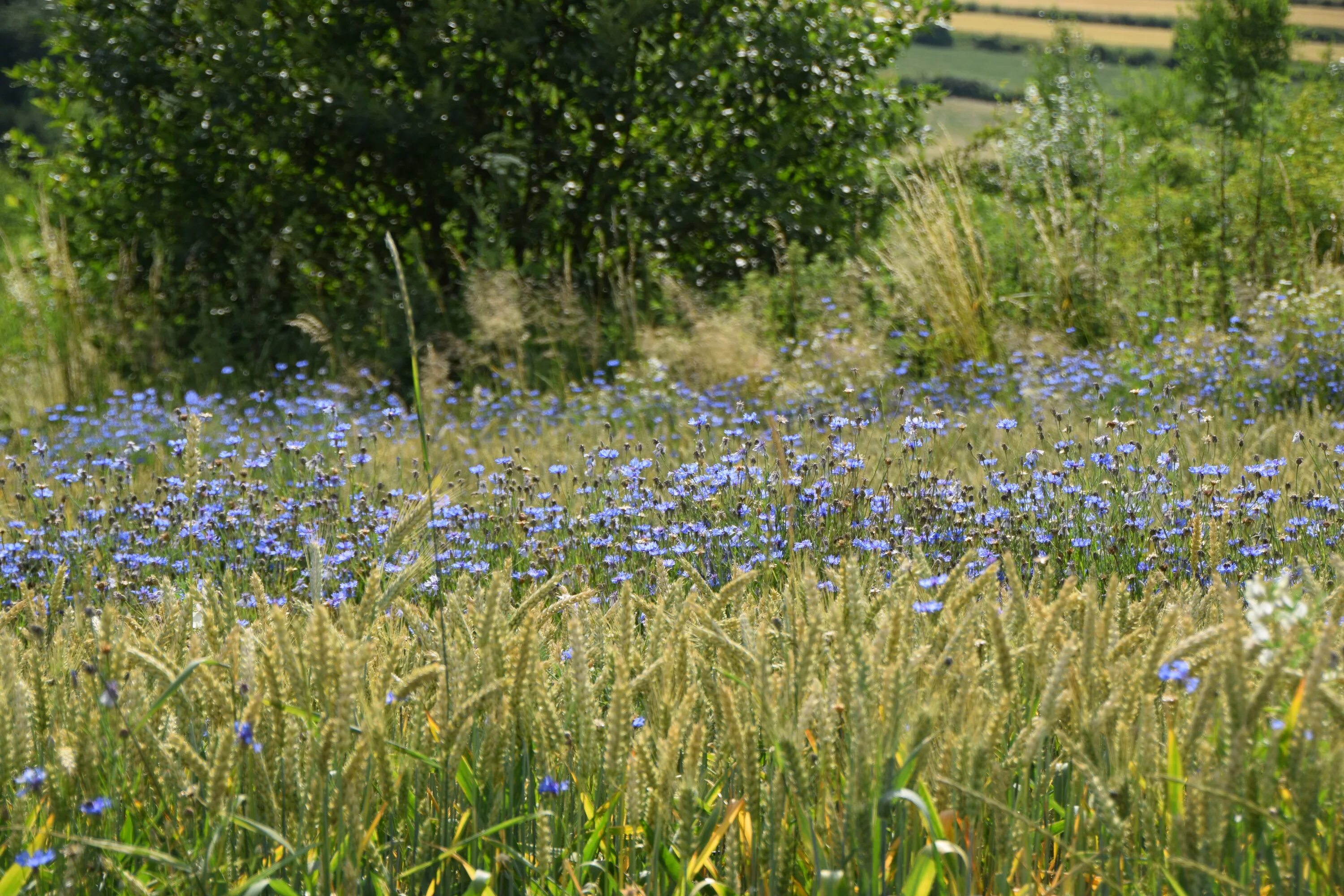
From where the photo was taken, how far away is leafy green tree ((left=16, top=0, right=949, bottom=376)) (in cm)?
848

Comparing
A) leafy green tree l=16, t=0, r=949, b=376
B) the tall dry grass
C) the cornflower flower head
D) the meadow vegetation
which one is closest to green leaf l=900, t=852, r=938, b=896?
the meadow vegetation

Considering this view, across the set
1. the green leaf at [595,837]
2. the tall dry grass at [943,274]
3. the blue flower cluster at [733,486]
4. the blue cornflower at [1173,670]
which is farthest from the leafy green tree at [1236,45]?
the green leaf at [595,837]

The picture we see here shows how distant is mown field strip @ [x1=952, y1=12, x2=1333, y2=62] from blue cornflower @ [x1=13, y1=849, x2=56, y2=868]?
24.4 m

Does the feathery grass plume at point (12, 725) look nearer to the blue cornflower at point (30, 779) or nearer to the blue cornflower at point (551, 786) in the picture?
the blue cornflower at point (30, 779)

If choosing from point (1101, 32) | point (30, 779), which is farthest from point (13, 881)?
point (1101, 32)

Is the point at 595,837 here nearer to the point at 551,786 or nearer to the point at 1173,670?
the point at 551,786

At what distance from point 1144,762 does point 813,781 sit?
480 millimetres

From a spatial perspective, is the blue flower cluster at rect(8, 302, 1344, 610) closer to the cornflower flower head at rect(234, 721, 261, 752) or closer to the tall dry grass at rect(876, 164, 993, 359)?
the cornflower flower head at rect(234, 721, 261, 752)

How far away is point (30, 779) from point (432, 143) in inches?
297

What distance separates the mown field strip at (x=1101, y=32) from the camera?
2478cm

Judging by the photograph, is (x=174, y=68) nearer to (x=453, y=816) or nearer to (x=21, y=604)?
(x=21, y=604)

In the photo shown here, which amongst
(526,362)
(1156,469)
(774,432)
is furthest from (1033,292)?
(774,432)

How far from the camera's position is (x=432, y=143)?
344 inches

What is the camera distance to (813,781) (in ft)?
6.06
